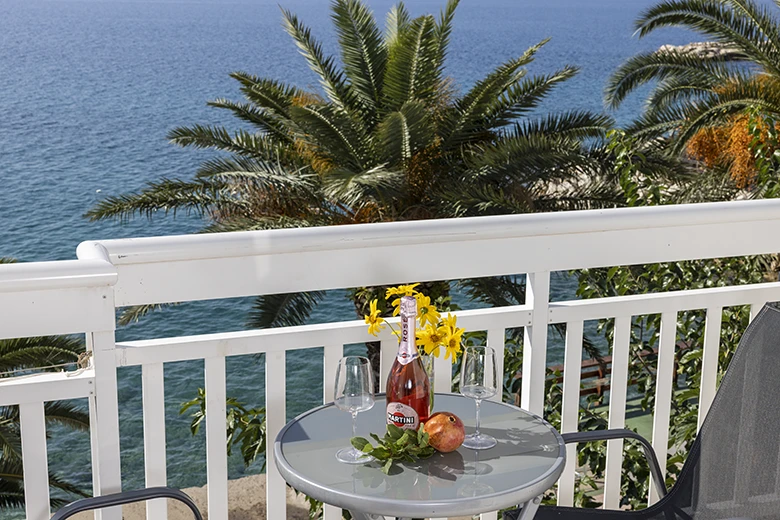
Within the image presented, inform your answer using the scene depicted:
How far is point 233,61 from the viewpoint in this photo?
46.8m

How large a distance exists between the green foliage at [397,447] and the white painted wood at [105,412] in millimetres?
490

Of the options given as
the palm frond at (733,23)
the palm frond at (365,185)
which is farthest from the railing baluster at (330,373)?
the palm frond at (733,23)

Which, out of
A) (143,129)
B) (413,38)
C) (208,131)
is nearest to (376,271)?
(413,38)

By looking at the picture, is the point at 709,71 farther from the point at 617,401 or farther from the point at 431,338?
the point at 431,338

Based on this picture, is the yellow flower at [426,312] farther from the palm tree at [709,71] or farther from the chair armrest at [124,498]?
the palm tree at [709,71]

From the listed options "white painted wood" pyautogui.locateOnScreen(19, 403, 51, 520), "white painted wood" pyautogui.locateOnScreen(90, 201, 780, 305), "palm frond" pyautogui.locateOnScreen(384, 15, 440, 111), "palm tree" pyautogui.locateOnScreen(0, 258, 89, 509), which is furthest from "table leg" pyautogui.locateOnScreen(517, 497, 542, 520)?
"palm frond" pyautogui.locateOnScreen(384, 15, 440, 111)

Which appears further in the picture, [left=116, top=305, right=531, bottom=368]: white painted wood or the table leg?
[left=116, top=305, right=531, bottom=368]: white painted wood

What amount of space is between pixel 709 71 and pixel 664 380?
28.5ft

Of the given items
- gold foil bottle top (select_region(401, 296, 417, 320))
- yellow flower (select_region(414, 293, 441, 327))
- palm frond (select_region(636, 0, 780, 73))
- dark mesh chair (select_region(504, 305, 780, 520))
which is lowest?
dark mesh chair (select_region(504, 305, 780, 520))

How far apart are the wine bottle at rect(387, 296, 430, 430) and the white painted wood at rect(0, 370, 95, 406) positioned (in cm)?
59

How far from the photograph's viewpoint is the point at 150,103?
3594cm

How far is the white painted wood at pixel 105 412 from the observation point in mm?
1686

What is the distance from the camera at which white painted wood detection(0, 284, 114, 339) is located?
161 centimetres

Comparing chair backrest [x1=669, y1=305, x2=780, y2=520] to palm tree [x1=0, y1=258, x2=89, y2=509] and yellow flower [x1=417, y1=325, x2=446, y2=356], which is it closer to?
yellow flower [x1=417, y1=325, x2=446, y2=356]
